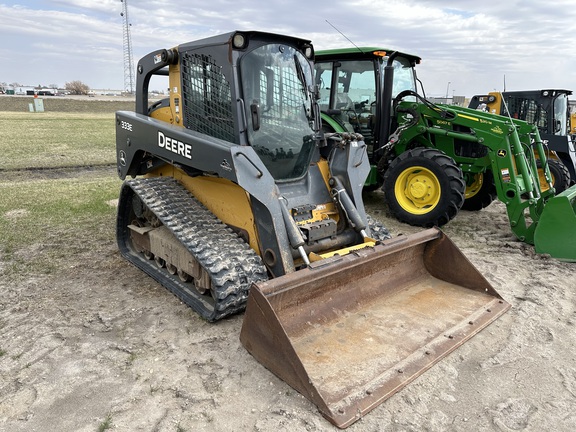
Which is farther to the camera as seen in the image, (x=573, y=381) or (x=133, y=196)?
(x=133, y=196)

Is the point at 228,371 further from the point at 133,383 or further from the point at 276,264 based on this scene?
the point at 276,264

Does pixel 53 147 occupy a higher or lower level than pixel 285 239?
lower

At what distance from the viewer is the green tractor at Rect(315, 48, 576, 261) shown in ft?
19.1

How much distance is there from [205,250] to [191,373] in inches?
35.3

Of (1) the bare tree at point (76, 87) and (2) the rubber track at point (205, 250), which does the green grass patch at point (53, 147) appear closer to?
(2) the rubber track at point (205, 250)

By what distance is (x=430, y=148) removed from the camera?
6.70m

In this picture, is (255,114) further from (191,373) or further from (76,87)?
(76,87)

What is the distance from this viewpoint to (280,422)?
2502 millimetres

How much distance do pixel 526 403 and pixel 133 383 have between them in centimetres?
231

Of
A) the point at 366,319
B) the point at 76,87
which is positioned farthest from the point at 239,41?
the point at 76,87

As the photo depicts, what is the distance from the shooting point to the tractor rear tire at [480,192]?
7262 millimetres

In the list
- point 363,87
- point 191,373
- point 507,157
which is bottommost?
point 191,373

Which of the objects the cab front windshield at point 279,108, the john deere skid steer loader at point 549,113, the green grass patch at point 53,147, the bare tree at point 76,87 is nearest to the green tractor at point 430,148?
the john deere skid steer loader at point 549,113

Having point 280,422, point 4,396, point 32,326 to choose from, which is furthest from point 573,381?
point 32,326
